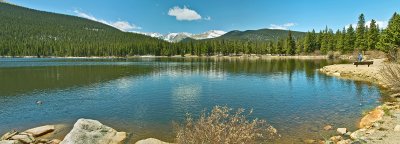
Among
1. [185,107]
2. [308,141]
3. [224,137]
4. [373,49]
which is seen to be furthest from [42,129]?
[373,49]

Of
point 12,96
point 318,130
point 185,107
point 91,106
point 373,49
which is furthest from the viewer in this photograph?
point 373,49

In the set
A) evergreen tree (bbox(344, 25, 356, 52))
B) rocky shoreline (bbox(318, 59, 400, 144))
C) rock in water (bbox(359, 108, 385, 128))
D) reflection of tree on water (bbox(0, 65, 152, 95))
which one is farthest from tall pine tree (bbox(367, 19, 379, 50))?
rock in water (bbox(359, 108, 385, 128))

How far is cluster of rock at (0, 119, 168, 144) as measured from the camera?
20062 millimetres

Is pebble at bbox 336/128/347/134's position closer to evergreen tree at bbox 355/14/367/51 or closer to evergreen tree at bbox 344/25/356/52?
evergreen tree at bbox 355/14/367/51

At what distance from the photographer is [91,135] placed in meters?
20.9

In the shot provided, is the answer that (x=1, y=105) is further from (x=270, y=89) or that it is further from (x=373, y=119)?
(x=373, y=119)

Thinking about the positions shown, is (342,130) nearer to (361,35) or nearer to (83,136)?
(83,136)

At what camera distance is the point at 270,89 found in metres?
46.3

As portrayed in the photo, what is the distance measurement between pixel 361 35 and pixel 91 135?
125556mm

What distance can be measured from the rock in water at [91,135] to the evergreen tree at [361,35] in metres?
117

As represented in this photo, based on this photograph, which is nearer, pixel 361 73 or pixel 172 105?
pixel 172 105

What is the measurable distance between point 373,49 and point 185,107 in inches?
4096

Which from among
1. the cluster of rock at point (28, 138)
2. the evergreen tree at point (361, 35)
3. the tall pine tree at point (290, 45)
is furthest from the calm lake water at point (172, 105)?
the tall pine tree at point (290, 45)

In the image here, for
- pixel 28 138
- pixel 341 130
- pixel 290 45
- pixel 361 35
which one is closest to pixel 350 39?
pixel 361 35
